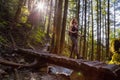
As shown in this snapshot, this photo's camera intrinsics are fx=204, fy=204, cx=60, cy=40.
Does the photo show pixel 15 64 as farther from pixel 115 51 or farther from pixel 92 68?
pixel 115 51

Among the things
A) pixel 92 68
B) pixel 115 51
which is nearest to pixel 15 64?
pixel 92 68

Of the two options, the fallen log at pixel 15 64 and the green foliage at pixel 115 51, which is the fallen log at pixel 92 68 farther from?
the green foliage at pixel 115 51

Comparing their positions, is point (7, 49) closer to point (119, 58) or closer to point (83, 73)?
point (83, 73)

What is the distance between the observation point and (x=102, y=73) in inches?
246

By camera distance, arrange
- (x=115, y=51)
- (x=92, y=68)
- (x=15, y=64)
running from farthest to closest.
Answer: (x=115, y=51) → (x=15, y=64) → (x=92, y=68)

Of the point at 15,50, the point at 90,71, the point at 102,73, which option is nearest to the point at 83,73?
the point at 90,71

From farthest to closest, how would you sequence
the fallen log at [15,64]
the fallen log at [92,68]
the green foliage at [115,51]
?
the green foliage at [115,51]
the fallen log at [15,64]
the fallen log at [92,68]

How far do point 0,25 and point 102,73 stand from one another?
7.59m

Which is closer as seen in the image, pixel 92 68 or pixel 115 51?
Answer: pixel 92 68

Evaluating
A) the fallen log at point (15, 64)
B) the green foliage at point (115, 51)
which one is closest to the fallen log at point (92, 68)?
the fallen log at point (15, 64)

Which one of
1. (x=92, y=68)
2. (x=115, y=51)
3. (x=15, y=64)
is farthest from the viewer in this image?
(x=115, y=51)

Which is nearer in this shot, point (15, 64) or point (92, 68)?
point (92, 68)

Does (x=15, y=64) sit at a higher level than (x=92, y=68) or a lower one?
lower

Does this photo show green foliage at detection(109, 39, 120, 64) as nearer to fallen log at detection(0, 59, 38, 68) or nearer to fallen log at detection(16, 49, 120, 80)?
fallen log at detection(16, 49, 120, 80)
